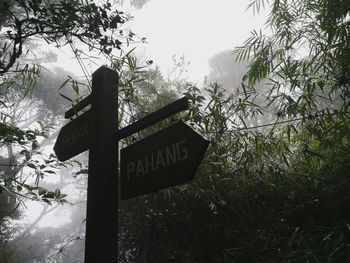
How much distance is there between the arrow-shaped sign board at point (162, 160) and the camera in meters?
1.03

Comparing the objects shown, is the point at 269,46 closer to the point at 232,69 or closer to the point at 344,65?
the point at 344,65

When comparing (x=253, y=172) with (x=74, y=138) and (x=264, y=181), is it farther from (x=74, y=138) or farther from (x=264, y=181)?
(x=74, y=138)

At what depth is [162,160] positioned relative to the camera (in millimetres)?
1150

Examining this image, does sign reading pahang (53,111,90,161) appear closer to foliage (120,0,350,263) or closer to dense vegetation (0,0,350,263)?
dense vegetation (0,0,350,263)

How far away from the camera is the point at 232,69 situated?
67.8ft

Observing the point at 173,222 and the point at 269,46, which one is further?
the point at 269,46

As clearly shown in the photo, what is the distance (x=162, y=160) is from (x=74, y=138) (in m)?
0.64

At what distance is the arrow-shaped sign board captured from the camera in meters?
1.03

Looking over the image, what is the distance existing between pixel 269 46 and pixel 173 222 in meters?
1.63

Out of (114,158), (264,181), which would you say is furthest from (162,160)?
(264,181)

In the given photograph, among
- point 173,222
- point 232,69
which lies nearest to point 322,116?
point 173,222

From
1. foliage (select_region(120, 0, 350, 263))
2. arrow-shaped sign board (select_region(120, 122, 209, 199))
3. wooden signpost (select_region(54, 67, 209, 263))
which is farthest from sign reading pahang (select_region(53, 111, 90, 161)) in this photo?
foliage (select_region(120, 0, 350, 263))

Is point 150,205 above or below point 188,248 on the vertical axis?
above

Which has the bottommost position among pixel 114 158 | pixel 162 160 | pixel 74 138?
pixel 162 160
